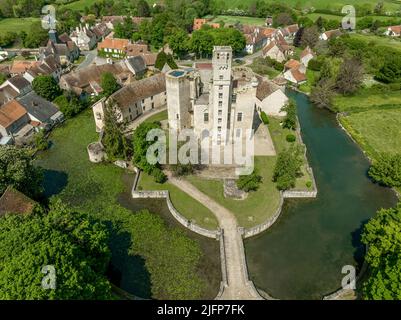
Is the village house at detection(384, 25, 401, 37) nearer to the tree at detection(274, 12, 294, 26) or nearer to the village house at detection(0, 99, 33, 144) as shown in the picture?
the tree at detection(274, 12, 294, 26)

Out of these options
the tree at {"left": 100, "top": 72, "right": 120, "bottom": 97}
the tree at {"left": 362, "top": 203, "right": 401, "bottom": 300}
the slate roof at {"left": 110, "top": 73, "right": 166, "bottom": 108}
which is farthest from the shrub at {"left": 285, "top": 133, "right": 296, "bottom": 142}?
the tree at {"left": 100, "top": 72, "right": 120, "bottom": 97}

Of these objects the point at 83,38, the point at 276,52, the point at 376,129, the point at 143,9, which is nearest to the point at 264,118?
the point at 376,129

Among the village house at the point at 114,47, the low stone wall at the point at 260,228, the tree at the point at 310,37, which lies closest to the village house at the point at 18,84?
the village house at the point at 114,47

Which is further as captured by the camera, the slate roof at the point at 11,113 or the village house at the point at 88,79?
the village house at the point at 88,79

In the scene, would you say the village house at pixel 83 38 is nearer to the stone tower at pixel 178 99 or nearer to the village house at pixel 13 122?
the village house at pixel 13 122

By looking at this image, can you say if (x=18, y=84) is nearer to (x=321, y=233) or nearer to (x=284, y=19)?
(x=321, y=233)
